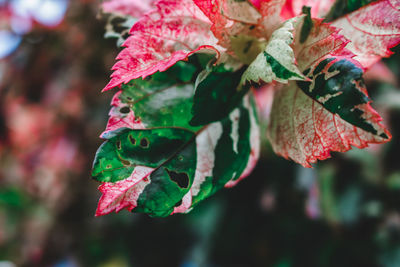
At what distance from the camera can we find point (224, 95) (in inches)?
18.9

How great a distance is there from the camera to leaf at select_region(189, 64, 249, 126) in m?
0.45

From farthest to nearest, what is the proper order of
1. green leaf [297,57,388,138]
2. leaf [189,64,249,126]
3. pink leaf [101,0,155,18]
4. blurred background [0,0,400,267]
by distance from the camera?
1. blurred background [0,0,400,267]
2. pink leaf [101,0,155,18]
3. leaf [189,64,249,126]
4. green leaf [297,57,388,138]

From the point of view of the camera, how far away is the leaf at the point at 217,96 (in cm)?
45

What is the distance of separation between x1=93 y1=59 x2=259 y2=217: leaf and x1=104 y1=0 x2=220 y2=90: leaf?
0.07 meters

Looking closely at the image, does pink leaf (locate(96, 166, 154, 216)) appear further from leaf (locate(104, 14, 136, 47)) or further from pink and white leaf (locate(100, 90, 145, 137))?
leaf (locate(104, 14, 136, 47))

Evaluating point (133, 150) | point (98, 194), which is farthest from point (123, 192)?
point (98, 194)

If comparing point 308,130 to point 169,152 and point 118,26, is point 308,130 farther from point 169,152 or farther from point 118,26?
point 118,26

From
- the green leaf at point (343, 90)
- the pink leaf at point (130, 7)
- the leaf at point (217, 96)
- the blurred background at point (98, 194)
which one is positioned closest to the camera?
the green leaf at point (343, 90)

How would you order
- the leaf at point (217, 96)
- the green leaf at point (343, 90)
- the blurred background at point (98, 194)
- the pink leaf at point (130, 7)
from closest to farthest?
the green leaf at point (343, 90), the leaf at point (217, 96), the pink leaf at point (130, 7), the blurred background at point (98, 194)

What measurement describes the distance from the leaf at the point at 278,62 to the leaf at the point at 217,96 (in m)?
0.07

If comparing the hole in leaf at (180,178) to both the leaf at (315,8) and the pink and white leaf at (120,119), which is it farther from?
the leaf at (315,8)

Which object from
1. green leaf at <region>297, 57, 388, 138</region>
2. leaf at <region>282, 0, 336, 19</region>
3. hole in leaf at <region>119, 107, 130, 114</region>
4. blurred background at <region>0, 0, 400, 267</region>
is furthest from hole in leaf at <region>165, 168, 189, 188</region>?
blurred background at <region>0, 0, 400, 267</region>

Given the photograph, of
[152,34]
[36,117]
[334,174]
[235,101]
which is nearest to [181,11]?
[152,34]

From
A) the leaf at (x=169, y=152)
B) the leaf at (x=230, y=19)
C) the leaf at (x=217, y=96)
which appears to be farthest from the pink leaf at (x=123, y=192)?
the leaf at (x=230, y=19)
